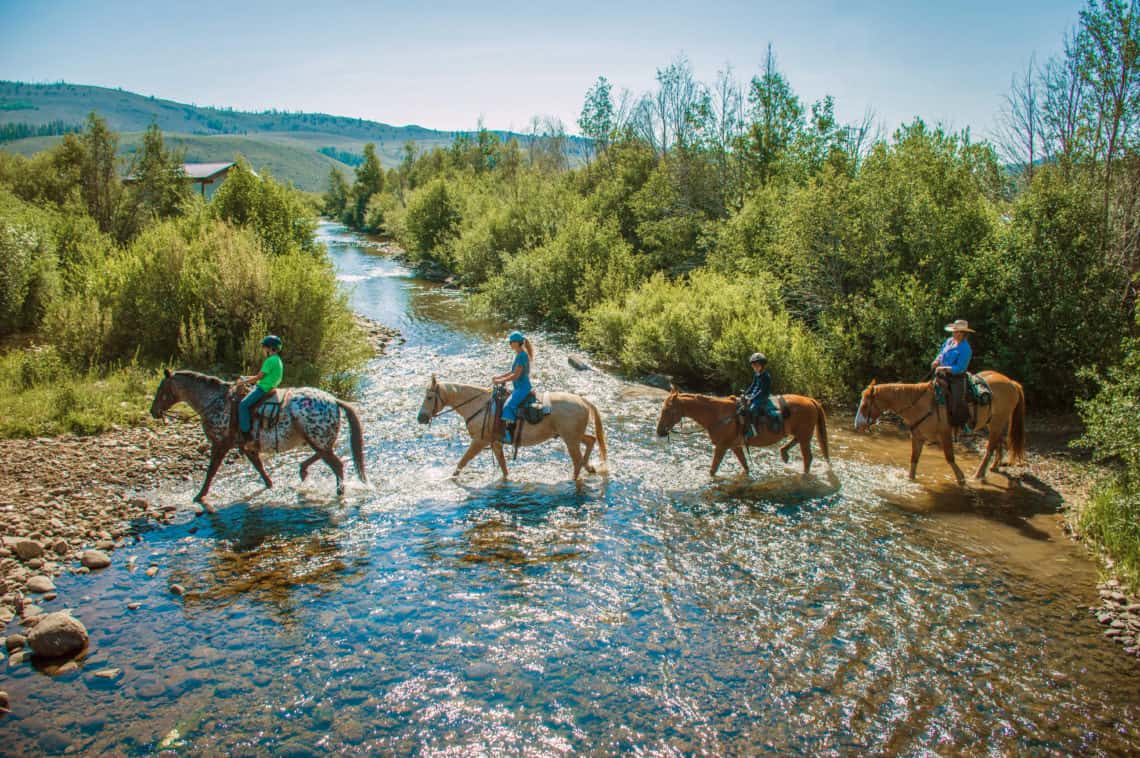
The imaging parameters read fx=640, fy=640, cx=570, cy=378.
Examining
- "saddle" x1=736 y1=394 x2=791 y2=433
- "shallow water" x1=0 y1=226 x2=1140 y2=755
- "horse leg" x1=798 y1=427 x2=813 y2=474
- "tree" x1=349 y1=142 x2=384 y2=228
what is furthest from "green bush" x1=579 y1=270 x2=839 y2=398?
"tree" x1=349 y1=142 x2=384 y2=228

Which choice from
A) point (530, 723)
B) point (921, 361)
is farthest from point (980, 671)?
point (921, 361)

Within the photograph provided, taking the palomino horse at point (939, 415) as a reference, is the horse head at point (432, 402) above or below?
below

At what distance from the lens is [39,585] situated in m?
7.83

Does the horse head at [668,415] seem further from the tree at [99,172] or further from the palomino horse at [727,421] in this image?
the tree at [99,172]

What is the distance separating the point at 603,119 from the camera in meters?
45.3

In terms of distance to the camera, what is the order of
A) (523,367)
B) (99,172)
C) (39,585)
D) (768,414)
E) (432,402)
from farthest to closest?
1. (99,172)
2. (768,414)
3. (432,402)
4. (523,367)
5. (39,585)

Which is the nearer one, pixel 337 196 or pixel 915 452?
pixel 915 452

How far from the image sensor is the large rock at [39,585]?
7805 millimetres

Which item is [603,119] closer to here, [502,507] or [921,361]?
[921,361]

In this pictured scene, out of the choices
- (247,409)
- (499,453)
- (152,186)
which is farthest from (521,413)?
(152,186)

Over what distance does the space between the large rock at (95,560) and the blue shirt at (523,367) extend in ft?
21.1

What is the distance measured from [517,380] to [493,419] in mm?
845

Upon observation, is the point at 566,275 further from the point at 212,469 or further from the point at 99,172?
the point at 99,172

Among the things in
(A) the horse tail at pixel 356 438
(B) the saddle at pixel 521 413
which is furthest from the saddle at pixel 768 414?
(A) the horse tail at pixel 356 438
